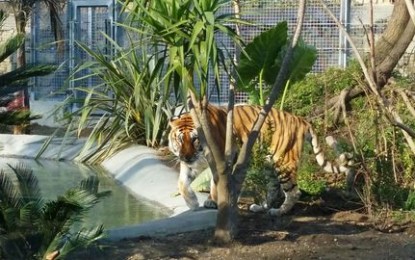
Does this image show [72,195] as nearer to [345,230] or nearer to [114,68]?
[345,230]

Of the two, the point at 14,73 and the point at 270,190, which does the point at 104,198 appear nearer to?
the point at 14,73

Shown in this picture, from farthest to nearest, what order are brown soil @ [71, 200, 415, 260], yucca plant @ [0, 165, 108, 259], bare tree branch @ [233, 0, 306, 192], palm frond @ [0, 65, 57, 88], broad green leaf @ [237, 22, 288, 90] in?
broad green leaf @ [237, 22, 288, 90]
palm frond @ [0, 65, 57, 88]
bare tree branch @ [233, 0, 306, 192]
brown soil @ [71, 200, 415, 260]
yucca plant @ [0, 165, 108, 259]

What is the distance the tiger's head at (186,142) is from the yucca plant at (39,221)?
2.49 metres

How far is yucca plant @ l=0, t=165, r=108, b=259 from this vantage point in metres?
6.13

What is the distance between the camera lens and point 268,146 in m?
9.16

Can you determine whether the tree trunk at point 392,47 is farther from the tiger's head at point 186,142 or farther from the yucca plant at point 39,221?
the yucca plant at point 39,221

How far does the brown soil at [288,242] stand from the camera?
23.5ft

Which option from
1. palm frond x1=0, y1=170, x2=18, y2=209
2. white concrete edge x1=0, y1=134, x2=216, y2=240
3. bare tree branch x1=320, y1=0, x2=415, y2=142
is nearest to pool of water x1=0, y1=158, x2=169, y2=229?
white concrete edge x1=0, y1=134, x2=216, y2=240

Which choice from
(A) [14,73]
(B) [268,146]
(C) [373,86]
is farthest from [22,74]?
(C) [373,86]

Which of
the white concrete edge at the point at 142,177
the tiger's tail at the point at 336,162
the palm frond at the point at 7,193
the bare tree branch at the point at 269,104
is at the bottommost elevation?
the white concrete edge at the point at 142,177

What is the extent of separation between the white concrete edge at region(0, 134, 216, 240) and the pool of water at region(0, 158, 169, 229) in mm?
150

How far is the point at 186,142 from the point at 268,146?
0.90 meters

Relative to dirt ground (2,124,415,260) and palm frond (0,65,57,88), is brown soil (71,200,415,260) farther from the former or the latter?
palm frond (0,65,57,88)

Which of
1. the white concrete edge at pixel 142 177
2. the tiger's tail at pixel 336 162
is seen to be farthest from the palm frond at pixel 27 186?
the tiger's tail at pixel 336 162
